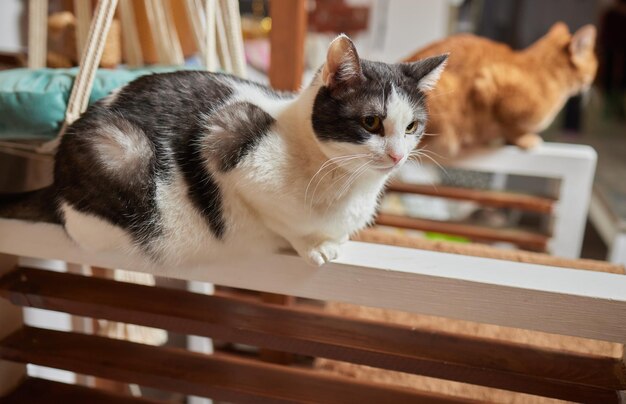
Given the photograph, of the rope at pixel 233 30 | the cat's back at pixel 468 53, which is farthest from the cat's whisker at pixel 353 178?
the cat's back at pixel 468 53

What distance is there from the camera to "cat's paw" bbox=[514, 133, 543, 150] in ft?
4.90

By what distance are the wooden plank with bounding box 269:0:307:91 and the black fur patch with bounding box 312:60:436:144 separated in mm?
347

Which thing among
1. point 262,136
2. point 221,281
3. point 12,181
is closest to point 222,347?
point 12,181

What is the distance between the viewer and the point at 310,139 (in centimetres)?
76

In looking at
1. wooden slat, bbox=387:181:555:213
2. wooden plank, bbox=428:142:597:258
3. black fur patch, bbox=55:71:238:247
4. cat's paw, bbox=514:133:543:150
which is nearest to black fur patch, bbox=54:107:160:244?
black fur patch, bbox=55:71:238:247

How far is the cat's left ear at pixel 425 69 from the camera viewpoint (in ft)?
2.42

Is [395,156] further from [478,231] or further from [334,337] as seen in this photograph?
[478,231]

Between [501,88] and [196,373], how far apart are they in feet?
3.53

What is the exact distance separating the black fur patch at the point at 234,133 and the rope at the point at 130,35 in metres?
0.44

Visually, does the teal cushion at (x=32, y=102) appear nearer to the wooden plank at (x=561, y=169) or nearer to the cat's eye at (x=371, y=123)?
the cat's eye at (x=371, y=123)

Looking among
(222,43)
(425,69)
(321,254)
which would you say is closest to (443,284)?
(321,254)

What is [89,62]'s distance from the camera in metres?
0.83

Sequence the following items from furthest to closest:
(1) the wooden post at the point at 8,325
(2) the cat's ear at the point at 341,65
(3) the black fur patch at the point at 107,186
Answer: (1) the wooden post at the point at 8,325, (3) the black fur patch at the point at 107,186, (2) the cat's ear at the point at 341,65

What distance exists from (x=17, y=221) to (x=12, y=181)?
0.30 m
